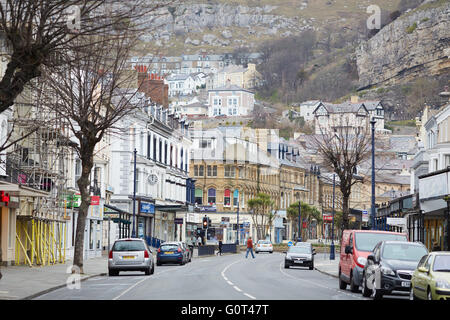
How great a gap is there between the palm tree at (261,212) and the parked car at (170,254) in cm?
5697

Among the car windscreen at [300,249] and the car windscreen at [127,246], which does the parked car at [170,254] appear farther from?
the car windscreen at [127,246]

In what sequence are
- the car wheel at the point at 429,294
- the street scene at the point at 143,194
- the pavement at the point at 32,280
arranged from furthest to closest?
1. the pavement at the point at 32,280
2. the street scene at the point at 143,194
3. the car wheel at the point at 429,294

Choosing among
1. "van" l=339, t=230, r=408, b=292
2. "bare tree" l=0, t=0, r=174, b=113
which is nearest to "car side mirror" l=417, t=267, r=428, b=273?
"van" l=339, t=230, r=408, b=292

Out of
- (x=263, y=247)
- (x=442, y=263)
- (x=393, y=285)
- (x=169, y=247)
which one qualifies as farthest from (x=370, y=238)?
(x=263, y=247)

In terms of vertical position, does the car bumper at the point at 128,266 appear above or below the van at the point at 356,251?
below

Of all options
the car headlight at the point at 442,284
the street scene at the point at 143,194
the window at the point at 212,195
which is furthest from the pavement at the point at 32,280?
the window at the point at 212,195

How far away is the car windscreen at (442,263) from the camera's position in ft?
74.1

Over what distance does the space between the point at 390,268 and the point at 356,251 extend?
4743mm

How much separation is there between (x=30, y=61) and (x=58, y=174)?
2635 centimetres

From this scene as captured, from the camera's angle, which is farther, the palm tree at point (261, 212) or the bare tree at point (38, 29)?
the palm tree at point (261, 212)

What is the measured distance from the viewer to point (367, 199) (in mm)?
165875
